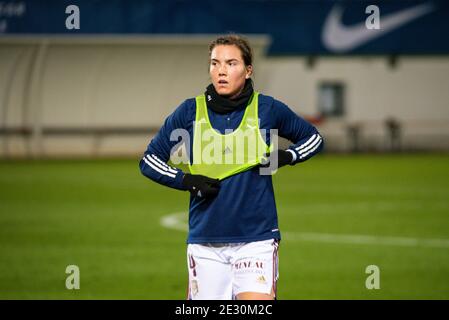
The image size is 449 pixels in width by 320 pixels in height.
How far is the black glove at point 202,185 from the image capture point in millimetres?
6914

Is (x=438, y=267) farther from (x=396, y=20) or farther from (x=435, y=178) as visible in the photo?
(x=396, y=20)

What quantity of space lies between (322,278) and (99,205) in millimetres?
9822

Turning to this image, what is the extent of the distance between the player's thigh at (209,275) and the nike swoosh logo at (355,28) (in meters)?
32.7

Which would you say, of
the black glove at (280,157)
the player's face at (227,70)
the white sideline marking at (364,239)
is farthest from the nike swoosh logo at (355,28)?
the player's face at (227,70)

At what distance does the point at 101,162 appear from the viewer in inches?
1479

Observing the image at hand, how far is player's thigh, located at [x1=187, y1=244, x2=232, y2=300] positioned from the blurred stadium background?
445 cm

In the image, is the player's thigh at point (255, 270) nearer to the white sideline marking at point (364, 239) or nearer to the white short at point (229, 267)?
the white short at point (229, 267)

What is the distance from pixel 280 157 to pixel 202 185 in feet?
1.99

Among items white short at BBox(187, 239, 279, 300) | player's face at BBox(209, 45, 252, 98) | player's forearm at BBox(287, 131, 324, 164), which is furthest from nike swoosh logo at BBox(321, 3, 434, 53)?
white short at BBox(187, 239, 279, 300)

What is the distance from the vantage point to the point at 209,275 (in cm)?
703

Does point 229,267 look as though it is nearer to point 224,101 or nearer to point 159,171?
point 159,171

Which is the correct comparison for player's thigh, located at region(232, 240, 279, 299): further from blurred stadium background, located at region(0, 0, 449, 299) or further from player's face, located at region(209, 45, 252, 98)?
blurred stadium background, located at region(0, 0, 449, 299)

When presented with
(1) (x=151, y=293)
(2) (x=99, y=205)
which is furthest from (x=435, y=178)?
(1) (x=151, y=293)

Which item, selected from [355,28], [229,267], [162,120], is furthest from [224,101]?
[162,120]
